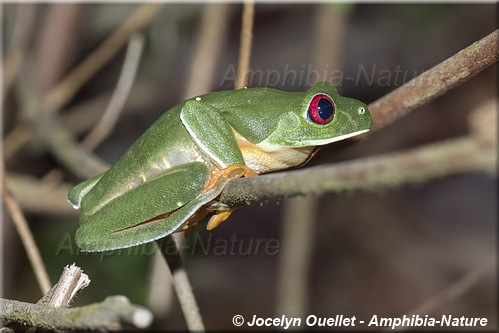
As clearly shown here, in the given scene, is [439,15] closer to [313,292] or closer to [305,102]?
[313,292]

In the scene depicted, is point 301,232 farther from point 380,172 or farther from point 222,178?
point 222,178

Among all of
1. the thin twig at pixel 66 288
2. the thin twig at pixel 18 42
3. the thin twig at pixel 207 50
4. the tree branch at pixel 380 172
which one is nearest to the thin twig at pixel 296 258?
the thin twig at pixel 207 50

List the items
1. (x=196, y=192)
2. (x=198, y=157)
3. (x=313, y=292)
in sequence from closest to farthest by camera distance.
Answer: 1. (x=196, y=192)
2. (x=198, y=157)
3. (x=313, y=292)

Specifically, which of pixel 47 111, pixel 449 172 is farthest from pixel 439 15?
pixel 449 172

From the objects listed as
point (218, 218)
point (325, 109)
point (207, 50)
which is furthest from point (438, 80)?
point (207, 50)

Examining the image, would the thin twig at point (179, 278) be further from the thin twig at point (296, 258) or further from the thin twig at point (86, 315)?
the thin twig at point (296, 258)

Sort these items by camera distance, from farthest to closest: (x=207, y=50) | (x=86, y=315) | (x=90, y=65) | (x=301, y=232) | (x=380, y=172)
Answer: (x=90, y=65)
(x=301, y=232)
(x=207, y=50)
(x=380, y=172)
(x=86, y=315)

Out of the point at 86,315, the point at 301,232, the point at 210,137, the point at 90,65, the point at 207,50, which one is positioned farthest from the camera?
the point at 90,65
